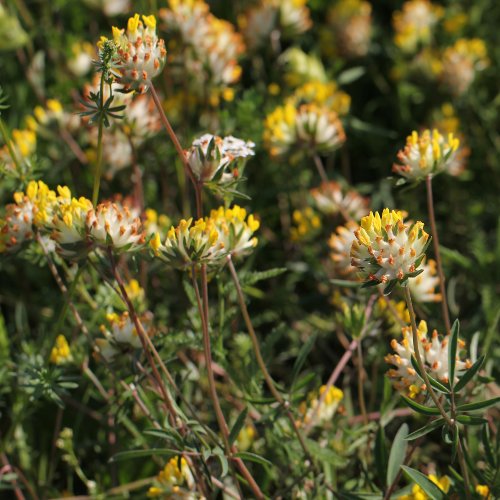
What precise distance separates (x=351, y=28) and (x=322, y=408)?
1985 millimetres

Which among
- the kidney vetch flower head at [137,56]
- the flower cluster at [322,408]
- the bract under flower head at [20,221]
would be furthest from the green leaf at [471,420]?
the bract under flower head at [20,221]

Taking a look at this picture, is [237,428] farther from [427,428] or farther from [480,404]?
[480,404]

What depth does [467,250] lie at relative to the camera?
3.00 metres

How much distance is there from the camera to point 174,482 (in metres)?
1.91

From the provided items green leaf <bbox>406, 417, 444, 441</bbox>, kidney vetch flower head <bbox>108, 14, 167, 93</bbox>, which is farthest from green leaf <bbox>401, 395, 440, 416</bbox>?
kidney vetch flower head <bbox>108, 14, 167, 93</bbox>

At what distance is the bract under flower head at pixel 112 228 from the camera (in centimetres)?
165

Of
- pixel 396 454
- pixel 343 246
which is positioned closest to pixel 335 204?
pixel 343 246

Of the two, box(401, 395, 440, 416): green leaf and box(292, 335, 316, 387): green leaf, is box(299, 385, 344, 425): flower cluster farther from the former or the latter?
box(401, 395, 440, 416): green leaf

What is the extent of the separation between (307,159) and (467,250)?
729 millimetres

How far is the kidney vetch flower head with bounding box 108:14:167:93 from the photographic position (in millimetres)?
1683

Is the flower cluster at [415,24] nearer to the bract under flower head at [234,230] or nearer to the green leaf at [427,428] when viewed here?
the bract under flower head at [234,230]

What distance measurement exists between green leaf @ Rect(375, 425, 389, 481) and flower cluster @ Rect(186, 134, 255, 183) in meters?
0.74

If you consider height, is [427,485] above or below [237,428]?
below

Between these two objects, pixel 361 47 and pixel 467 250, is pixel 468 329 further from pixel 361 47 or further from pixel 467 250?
pixel 361 47
